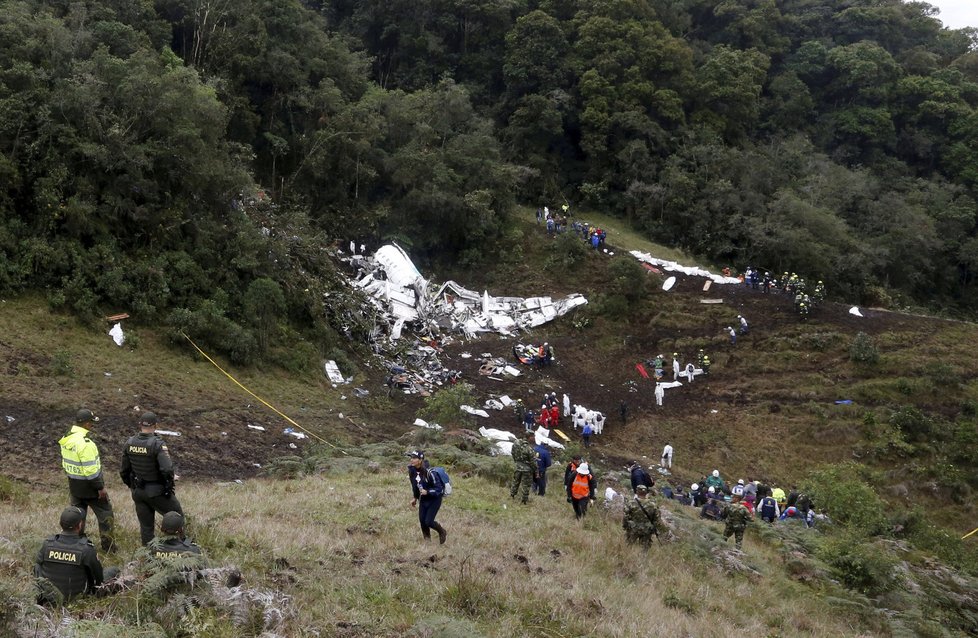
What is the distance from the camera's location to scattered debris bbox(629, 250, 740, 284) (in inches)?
1176

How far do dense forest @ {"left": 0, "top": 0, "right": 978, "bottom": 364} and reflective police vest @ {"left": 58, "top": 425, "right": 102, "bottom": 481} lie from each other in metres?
11.9

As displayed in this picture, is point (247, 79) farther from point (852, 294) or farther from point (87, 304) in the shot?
point (852, 294)

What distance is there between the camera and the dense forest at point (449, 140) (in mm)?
18578

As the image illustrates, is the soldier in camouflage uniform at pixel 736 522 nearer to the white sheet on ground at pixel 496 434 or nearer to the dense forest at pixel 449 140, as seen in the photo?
the white sheet on ground at pixel 496 434

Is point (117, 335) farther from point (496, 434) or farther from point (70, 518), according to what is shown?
point (70, 518)

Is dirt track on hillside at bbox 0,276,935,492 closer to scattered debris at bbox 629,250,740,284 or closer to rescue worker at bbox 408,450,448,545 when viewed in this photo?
scattered debris at bbox 629,250,740,284

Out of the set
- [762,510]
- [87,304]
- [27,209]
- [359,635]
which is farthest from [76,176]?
[762,510]

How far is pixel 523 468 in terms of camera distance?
479 inches

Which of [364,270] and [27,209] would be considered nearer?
[27,209]

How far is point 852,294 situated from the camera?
3206 centimetres

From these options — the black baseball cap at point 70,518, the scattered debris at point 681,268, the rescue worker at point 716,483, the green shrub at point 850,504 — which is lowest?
the rescue worker at point 716,483

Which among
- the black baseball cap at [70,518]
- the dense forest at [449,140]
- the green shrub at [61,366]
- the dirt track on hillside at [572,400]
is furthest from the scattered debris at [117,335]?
the black baseball cap at [70,518]

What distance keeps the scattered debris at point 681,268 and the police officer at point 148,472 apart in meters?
26.2

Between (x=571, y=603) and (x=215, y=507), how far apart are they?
5.49 m
